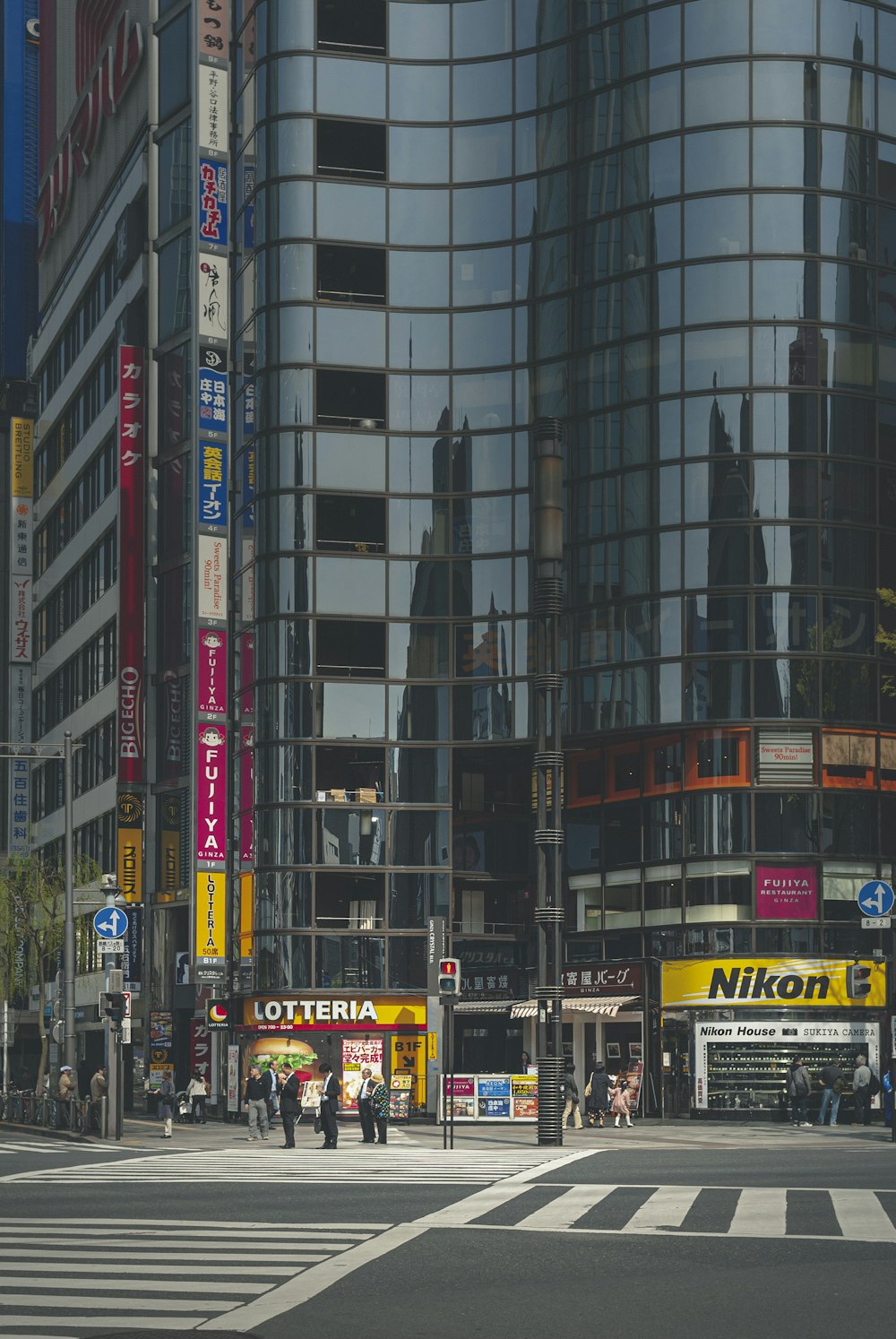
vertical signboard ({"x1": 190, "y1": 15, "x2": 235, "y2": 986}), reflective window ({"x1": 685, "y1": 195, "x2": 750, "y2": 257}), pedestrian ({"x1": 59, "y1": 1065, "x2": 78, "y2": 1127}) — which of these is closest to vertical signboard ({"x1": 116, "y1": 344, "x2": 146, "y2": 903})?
vertical signboard ({"x1": 190, "y1": 15, "x2": 235, "y2": 986})

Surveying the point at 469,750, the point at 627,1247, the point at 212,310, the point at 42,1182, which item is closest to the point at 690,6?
the point at 212,310

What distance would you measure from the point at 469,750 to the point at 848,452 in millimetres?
14918

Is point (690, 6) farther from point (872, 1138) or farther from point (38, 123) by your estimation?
point (38, 123)

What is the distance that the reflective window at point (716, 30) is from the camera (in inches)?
2344

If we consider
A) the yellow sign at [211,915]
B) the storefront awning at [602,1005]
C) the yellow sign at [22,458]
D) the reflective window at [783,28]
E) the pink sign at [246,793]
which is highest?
the reflective window at [783,28]

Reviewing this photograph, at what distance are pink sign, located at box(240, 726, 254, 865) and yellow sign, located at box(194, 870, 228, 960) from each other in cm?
122

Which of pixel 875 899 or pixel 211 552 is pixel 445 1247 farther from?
pixel 211 552

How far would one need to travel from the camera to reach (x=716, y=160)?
59.1m

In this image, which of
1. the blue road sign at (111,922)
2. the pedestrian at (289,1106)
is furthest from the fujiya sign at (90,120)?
the pedestrian at (289,1106)

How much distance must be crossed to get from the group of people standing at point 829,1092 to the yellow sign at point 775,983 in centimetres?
238

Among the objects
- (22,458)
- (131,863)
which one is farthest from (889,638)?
(22,458)

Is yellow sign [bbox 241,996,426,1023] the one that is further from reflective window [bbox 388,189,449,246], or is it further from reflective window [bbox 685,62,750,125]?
reflective window [bbox 685,62,750,125]

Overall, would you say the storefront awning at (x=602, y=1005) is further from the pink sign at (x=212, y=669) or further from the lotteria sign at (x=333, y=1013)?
the pink sign at (x=212, y=669)

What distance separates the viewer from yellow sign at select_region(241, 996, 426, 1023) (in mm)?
61250
